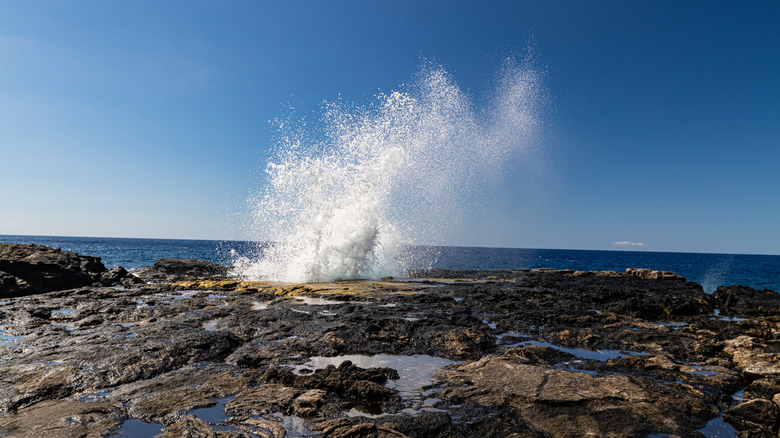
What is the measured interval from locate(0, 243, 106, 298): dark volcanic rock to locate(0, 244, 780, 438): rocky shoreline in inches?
181

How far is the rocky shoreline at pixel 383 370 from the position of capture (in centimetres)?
530

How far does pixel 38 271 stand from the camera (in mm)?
19922

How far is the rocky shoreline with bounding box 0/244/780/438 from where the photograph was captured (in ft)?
17.4

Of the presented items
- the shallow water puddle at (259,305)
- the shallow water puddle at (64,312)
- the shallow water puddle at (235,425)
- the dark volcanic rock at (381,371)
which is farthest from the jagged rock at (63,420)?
the shallow water puddle at (64,312)

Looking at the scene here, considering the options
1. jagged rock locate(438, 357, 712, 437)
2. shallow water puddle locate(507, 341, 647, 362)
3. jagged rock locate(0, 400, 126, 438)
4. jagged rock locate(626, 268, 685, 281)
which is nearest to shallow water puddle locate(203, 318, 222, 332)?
jagged rock locate(0, 400, 126, 438)

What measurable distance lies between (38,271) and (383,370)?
2270 centimetres

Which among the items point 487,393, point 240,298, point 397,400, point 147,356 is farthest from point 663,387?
point 240,298

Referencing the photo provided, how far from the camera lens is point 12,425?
507 centimetres

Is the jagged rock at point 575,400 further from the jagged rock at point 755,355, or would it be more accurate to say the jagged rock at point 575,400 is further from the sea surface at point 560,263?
the sea surface at point 560,263

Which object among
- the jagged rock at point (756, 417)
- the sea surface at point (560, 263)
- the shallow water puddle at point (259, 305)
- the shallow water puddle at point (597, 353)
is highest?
the jagged rock at point (756, 417)

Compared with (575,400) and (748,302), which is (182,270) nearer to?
(575,400)

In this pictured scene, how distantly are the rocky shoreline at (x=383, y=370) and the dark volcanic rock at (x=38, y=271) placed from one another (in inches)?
181

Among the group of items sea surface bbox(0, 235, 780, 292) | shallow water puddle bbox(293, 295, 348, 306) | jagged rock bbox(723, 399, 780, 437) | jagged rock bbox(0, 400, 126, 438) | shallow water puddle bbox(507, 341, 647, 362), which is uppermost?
jagged rock bbox(723, 399, 780, 437)

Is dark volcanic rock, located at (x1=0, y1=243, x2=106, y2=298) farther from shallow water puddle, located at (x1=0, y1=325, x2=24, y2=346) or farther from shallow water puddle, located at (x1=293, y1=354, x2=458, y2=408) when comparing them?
shallow water puddle, located at (x1=293, y1=354, x2=458, y2=408)
